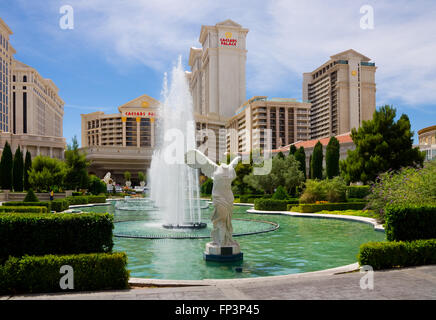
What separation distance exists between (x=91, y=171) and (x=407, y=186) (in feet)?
295

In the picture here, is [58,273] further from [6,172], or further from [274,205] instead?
[6,172]

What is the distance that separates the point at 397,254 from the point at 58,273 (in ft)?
24.5

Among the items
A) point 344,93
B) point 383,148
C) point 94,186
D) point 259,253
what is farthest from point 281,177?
point 344,93

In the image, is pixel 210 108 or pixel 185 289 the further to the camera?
pixel 210 108

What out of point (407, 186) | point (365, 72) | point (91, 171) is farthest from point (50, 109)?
point (407, 186)

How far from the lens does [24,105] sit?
105 meters

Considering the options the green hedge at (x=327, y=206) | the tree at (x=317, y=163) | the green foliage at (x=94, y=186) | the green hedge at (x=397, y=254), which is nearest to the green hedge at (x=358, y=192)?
the green hedge at (x=327, y=206)

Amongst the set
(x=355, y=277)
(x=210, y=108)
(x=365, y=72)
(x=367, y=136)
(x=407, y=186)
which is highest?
(x=365, y=72)

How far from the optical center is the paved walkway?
249 inches

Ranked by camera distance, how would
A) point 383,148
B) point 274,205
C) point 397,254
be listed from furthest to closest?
point 383,148, point 274,205, point 397,254

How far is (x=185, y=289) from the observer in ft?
22.3

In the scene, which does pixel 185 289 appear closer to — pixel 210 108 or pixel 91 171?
pixel 91 171
